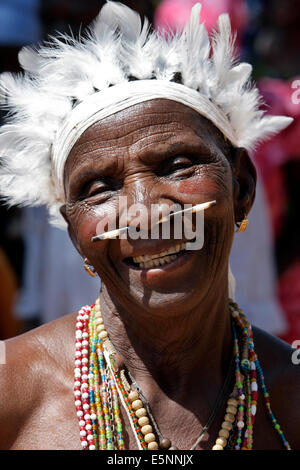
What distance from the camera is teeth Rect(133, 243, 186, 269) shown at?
8.09 feet

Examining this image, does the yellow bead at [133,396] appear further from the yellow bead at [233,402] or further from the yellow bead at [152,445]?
the yellow bead at [233,402]

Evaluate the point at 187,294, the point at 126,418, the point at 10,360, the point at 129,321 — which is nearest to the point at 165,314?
the point at 187,294

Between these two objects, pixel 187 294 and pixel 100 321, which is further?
pixel 100 321

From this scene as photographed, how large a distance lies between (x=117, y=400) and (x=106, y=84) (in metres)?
1.19

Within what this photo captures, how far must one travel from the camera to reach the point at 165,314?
2451 millimetres

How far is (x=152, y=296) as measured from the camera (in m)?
2.44

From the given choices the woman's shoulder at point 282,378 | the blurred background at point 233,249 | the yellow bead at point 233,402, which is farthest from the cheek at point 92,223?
the blurred background at point 233,249

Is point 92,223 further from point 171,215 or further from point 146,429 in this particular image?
point 146,429

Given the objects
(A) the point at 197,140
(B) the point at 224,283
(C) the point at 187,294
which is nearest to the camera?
(C) the point at 187,294

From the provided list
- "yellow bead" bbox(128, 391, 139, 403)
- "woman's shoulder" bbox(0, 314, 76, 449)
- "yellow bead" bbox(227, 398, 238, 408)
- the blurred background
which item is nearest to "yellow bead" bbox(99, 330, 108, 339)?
"woman's shoulder" bbox(0, 314, 76, 449)

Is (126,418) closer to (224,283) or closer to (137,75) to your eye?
(224,283)

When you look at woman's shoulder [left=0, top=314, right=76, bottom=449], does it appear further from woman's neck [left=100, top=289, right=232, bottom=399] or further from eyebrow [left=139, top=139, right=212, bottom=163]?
eyebrow [left=139, top=139, right=212, bottom=163]

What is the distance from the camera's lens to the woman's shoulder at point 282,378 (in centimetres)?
279
